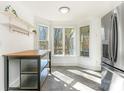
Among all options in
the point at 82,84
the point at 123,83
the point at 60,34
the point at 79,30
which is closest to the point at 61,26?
the point at 60,34

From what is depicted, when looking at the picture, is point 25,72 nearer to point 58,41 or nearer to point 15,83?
point 15,83

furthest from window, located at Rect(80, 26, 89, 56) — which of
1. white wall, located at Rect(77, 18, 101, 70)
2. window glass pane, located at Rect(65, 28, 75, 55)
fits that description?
window glass pane, located at Rect(65, 28, 75, 55)

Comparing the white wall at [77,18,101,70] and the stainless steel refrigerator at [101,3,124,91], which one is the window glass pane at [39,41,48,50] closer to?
→ the white wall at [77,18,101,70]

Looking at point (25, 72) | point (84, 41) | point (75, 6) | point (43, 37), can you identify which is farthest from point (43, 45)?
point (25, 72)

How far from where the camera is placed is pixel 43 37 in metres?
6.97

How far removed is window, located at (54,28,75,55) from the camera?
7355 millimetres

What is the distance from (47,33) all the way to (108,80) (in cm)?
478

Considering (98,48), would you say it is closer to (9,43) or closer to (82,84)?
(82,84)

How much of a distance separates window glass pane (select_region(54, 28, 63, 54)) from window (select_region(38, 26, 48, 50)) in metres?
0.50

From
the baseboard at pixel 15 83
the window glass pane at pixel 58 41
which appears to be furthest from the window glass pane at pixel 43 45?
the baseboard at pixel 15 83

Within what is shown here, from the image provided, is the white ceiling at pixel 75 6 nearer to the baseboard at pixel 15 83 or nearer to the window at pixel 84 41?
the window at pixel 84 41

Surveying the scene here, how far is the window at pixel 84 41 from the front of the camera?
6.67 meters

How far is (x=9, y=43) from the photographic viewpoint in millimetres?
3357

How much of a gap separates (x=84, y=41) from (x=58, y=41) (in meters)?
1.32
